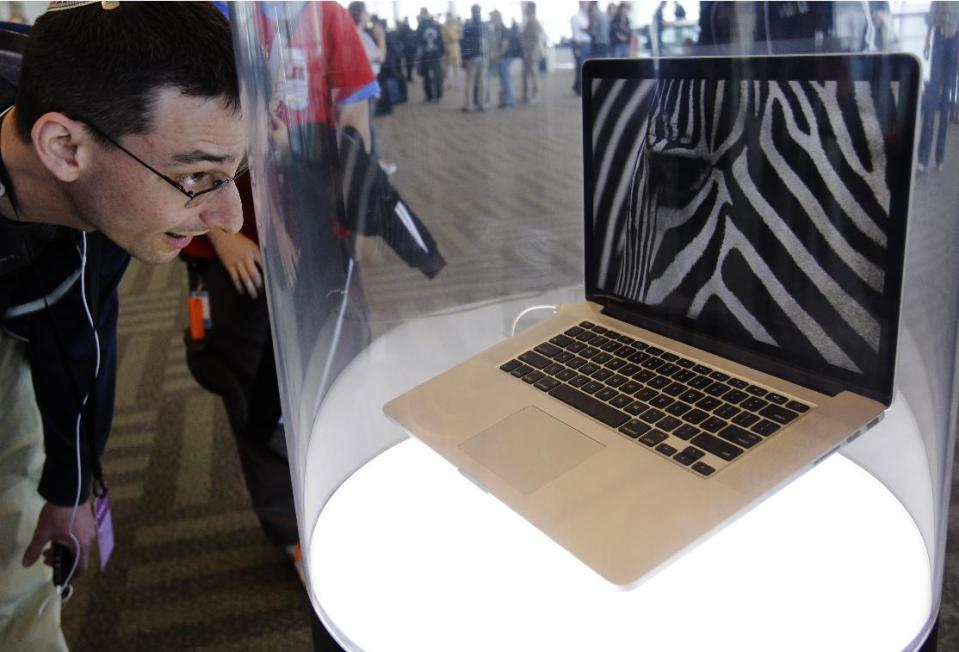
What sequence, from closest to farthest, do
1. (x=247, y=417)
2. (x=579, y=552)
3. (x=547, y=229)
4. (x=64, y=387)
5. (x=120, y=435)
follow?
1. (x=579, y=552)
2. (x=547, y=229)
3. (x=64, y=387)
4. (x=247, y=417)
5. (x=120, y=435)

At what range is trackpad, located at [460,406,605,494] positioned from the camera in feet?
1.86

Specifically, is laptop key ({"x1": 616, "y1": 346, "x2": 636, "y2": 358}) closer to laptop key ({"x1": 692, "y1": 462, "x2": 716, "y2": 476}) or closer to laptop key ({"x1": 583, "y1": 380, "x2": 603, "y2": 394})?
laptop key ({"x1": 583, "y1": 380, "x2": 603, "y2": 394})

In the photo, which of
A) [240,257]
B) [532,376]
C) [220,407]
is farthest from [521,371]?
[220,407]

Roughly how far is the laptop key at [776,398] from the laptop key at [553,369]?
166 mm

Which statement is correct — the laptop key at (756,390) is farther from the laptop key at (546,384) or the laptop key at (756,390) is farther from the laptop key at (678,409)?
the laptop key at (546,384)

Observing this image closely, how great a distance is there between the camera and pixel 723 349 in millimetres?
662

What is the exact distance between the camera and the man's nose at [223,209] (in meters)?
0.75

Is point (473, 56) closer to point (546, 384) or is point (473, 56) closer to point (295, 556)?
point (546, 384)

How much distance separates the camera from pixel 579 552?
1.63ft

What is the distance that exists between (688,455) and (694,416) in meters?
0.05

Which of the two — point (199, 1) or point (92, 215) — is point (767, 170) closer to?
point (199, 1)

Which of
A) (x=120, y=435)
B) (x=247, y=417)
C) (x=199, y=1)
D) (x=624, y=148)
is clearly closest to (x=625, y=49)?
(x=624, y=148)

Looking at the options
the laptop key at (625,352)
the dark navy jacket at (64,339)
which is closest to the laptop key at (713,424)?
the laptop key at (625,352)

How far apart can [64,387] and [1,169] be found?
36 cm
